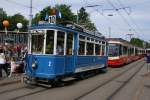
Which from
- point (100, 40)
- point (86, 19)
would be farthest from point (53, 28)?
point (86, 19)

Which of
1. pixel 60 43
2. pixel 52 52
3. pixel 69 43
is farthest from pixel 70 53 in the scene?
pixel 52 52

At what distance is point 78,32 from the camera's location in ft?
63.2

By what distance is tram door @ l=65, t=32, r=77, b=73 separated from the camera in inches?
697

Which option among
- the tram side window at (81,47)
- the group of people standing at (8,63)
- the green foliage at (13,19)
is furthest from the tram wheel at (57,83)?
the green foliage at (13,19)


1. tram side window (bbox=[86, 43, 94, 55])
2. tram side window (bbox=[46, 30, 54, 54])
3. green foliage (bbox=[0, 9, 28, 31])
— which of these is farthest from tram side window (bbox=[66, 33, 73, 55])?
green foliage (bbox=[0, 9, 28, 31])

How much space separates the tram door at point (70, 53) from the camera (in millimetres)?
17703

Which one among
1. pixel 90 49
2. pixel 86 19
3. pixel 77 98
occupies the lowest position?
pixel 77 98

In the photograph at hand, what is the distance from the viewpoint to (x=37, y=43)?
16906 millimetres

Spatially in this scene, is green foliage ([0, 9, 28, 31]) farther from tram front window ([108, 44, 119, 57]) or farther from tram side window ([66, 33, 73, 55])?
tram side window ([66, 33, 73, 55])

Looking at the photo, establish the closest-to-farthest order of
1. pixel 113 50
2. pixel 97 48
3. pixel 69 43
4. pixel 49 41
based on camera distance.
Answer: pixel 49 41 → pixel 69 43 → pixel 97 48 → pixel 113 50

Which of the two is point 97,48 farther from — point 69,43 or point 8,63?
point 69,43

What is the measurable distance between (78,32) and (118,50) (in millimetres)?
18793

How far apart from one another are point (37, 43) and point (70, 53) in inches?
81.3

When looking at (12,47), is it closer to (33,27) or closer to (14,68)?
(14,68)
